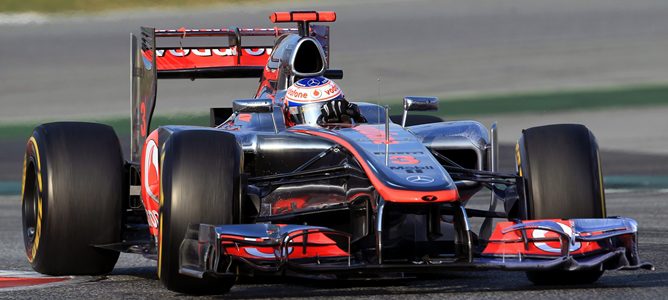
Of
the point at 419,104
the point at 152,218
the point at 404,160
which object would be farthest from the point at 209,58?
the point at 404,160

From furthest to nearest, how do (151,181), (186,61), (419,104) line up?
1. (186,61)
2. (419,104)
3. (151,181)

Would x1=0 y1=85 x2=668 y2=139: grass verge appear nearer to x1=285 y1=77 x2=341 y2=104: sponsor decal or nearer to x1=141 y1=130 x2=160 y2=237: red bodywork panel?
x1=285 y1=77 x2=341 y2=104: sponsor decal

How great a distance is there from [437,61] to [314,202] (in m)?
21.6

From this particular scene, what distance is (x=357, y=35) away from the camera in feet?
107

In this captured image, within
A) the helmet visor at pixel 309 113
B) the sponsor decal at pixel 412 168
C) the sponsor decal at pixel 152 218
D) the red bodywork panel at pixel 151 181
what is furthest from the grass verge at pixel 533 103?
the sponsor decal at pixel 412 168

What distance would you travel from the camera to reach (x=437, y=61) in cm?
3002

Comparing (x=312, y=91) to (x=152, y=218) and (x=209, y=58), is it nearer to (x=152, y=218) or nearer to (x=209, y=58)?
(x=152, y=218)

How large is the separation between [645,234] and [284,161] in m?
4.19

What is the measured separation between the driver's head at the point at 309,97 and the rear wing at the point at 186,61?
1.35m

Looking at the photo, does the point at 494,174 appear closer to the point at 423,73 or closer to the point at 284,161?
the point at 284,161

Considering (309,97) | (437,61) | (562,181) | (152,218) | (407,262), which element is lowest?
(407,262)

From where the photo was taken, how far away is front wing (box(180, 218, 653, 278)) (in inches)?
296

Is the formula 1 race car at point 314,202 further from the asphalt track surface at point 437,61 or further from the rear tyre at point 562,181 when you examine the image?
the asphalt track surface at point 437,61

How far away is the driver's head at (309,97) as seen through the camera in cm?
960
